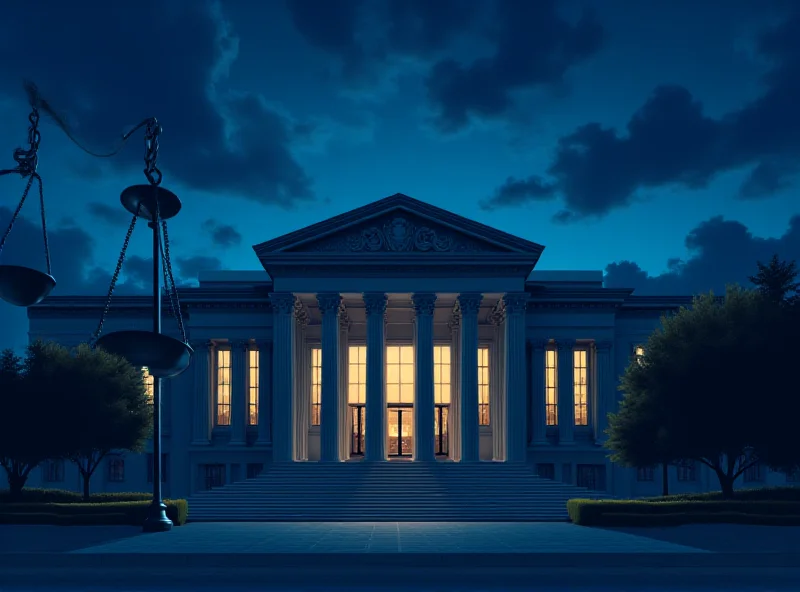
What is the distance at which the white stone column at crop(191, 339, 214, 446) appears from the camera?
6197cm

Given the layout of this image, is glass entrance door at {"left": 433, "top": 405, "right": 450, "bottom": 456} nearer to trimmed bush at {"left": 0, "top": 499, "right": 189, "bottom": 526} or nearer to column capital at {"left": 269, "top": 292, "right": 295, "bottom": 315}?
column capital at {"left": 269, "top": 292, "right": 295, "bottom": 315}

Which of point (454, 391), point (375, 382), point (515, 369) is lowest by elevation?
point (454, 391)

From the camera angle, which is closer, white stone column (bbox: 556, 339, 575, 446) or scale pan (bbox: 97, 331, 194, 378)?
scale pan (bbox: 97, 331, 194, 378)

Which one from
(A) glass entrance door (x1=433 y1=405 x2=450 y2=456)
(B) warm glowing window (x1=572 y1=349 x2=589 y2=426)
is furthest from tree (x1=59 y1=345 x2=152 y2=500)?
(B) warm glowing window (x1=572 y1=349 x2=589 y2=426)

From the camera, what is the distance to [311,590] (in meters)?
17.9

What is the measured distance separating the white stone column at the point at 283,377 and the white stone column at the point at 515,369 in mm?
13445

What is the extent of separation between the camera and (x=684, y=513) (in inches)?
1433

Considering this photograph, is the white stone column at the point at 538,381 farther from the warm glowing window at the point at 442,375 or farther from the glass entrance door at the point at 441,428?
the glass entrance door at the point at 441,428

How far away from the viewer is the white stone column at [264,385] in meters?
62.3

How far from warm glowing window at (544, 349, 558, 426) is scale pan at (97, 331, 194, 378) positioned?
45954mm

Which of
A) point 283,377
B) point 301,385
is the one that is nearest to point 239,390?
point 301,385

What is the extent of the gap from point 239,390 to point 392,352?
445 inches

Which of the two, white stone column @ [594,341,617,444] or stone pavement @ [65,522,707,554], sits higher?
white stone column @ [594,341,617,444]

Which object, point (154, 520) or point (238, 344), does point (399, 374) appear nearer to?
point (238, 344)
